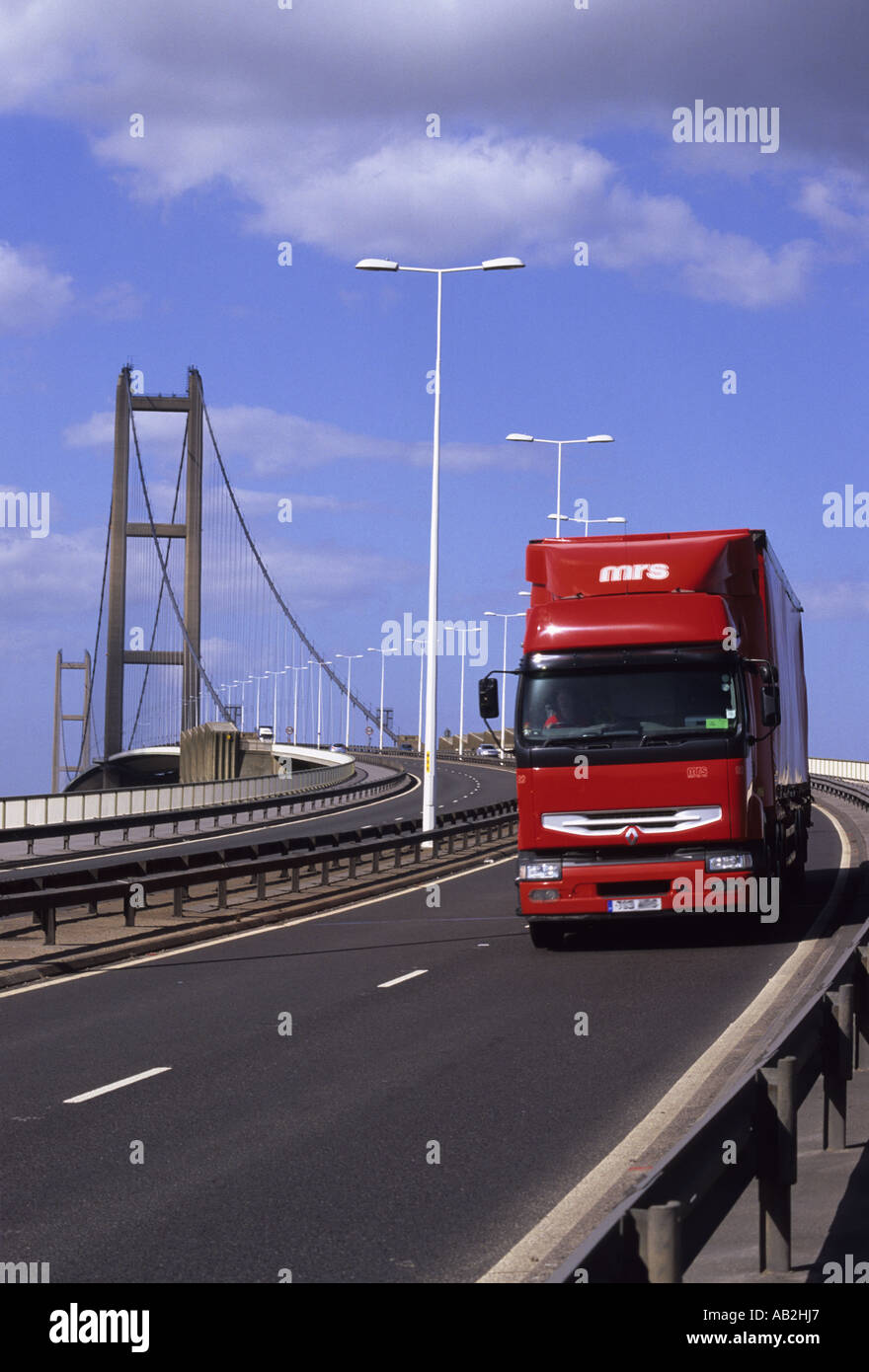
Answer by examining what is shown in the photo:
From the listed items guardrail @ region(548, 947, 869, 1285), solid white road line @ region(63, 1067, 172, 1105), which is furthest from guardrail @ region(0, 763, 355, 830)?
guardrail @ region(548, 947, 869, 1285)

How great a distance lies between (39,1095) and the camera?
363 inches

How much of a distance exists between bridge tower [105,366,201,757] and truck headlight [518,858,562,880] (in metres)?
55.0

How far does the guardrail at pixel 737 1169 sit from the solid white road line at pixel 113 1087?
389 centimetres

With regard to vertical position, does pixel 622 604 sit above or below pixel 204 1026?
above

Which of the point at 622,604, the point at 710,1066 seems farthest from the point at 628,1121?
the point at 622,604

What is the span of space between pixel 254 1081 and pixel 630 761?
6.65m

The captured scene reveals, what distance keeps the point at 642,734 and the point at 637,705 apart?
33 cm

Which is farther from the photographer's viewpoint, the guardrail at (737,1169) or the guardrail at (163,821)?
the guardrail at (163,821)

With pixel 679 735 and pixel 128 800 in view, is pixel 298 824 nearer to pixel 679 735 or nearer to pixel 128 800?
pixel 128 800

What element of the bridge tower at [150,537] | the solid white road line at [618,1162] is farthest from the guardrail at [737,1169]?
the bridge tower at [150,537]

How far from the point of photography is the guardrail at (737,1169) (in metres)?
4.07

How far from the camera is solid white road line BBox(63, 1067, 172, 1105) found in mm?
9062

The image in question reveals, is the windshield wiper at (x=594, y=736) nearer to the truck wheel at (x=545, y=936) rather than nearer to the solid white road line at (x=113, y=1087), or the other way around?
the truck wheel at (x=545, y=936)

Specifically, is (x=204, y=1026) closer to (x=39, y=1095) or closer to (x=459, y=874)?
(x=39, y=1095)
